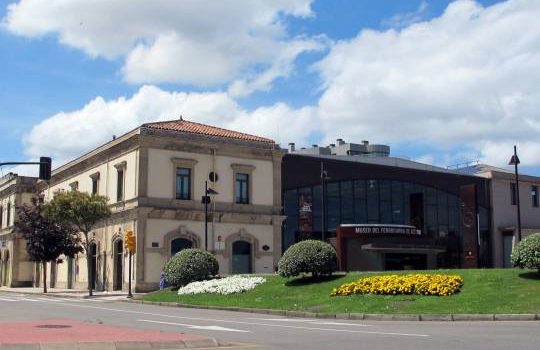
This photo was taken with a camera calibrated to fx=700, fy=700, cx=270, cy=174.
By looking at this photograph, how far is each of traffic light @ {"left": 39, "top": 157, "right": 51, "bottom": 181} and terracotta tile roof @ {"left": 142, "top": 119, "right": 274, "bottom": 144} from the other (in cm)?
1330

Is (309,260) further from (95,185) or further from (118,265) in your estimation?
(95,185)

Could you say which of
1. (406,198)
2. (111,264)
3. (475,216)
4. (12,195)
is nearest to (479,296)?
(475,216)

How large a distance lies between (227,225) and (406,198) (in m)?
22.2

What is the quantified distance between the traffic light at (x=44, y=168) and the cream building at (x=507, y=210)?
150ft

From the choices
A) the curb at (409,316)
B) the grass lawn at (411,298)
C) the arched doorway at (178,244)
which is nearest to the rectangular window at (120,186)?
the arched doorway at (178,244)

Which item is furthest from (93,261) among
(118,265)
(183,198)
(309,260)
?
(309,260)

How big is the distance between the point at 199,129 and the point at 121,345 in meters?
34.4

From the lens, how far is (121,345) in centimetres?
1282

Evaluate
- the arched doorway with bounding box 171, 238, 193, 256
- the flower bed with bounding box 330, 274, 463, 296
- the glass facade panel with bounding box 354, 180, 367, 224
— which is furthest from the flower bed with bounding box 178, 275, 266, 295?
the glass facade panel with bounding box 354, 180, 367, 224

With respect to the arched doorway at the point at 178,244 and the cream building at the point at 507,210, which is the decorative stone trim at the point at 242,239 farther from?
the cream building at the point at 507,210

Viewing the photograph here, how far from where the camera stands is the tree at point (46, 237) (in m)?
48.3

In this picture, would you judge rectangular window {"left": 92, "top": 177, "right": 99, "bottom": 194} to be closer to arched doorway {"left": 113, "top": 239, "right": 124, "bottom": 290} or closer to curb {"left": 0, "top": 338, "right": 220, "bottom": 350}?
arched doorway {"left": 113, "top": 239, "right": 124, "bottom": 290}

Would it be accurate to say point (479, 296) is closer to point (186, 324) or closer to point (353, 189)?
point (186, 324)

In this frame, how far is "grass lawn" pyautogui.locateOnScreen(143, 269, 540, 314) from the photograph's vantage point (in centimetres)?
2194
